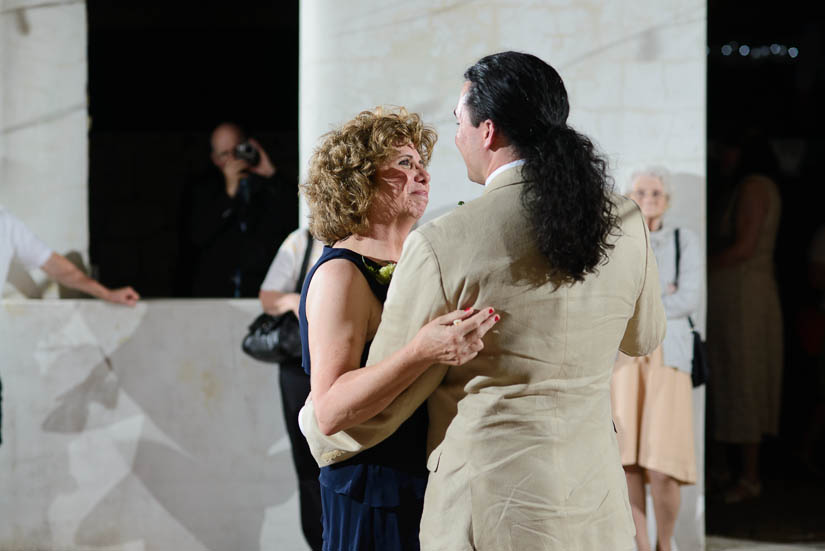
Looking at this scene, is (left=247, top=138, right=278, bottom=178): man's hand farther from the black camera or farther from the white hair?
the white hair

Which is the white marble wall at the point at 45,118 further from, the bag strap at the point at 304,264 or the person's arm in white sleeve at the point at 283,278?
the bag strap at the point at 304,264

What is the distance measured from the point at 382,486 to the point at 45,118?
300cm

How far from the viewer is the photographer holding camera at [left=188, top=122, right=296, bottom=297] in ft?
14.3

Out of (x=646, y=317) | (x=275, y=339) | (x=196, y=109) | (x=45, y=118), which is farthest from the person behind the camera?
(x=196, y=109)

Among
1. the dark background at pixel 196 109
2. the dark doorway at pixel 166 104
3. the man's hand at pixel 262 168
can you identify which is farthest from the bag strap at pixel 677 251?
the dark doorway at pixel 166 104

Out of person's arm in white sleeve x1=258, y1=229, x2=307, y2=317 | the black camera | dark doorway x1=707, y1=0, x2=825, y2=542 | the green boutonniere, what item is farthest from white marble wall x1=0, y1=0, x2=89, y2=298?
dark doorway x1=707, y1=0, x2=825, y2=542

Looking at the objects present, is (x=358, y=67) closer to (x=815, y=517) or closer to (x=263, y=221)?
(x=263, y=221)

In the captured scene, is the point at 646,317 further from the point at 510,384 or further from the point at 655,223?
the point at 655,223

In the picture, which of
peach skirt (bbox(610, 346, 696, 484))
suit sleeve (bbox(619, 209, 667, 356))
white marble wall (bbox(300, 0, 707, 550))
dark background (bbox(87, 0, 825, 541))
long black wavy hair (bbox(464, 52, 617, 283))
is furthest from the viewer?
dark background (bbox(87, 0, 825, 541))

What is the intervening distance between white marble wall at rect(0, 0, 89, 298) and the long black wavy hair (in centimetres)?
302

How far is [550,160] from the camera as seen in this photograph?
1525 millimetres

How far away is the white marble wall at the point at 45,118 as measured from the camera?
408cm

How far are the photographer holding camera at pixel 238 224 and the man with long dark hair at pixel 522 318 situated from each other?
283 cm

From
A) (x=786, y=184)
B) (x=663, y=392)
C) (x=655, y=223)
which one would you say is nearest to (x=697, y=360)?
(x=663, y=392)
